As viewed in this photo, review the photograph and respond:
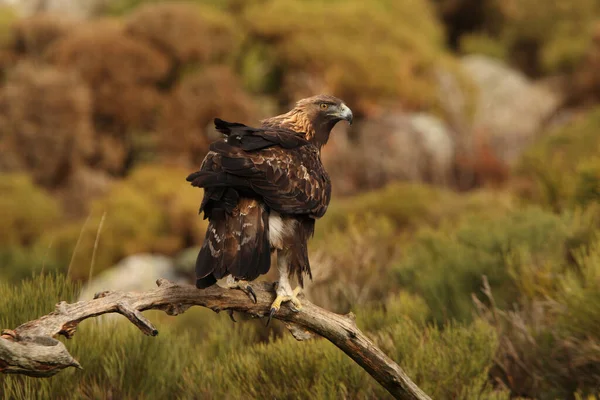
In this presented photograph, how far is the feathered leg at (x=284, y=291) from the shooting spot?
3216 mm

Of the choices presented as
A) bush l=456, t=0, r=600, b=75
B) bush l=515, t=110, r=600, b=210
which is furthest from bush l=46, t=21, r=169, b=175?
bush l=456, t=0, r=600, b=75

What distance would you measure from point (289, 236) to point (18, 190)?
37.5 feet

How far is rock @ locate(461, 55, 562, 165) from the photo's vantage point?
17.4m

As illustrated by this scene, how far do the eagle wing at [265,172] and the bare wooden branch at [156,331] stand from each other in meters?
0.37

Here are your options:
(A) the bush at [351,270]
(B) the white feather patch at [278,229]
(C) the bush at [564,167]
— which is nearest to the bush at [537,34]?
(C) the bush at [564,167]

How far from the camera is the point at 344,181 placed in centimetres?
1545

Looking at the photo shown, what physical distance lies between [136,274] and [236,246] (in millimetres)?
8971

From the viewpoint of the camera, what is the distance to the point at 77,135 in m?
15.9

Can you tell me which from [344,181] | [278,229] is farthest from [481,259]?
[344,181]

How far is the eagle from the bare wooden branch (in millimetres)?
75

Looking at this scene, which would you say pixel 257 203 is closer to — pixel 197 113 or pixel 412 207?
pixel 412 207

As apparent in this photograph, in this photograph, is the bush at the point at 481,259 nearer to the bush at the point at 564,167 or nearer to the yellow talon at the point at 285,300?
the bush at the point at 564,167

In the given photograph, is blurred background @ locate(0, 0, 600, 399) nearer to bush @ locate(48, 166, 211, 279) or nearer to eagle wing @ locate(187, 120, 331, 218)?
bush @ locate(48, 166, 211, 279)

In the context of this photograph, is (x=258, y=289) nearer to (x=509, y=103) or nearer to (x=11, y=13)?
(x=509, y=103)
